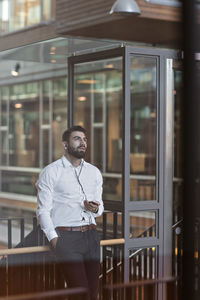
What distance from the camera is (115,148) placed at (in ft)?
39.0

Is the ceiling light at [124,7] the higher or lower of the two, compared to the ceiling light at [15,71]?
lower

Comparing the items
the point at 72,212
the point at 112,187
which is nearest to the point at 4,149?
the point at 112,187

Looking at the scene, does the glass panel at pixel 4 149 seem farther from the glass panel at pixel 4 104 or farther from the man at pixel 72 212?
the man at pixel 72 212

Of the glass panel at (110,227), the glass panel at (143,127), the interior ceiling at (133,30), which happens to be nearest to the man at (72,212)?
the glass panel at (110,227)

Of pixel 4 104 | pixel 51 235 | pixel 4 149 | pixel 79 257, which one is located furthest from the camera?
pixel 4 104

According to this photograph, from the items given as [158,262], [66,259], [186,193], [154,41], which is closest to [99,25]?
[154,41]

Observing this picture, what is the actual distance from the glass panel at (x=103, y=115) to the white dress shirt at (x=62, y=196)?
753 cm

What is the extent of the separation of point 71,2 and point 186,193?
13.2 ft

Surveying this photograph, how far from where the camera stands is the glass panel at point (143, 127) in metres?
11.4

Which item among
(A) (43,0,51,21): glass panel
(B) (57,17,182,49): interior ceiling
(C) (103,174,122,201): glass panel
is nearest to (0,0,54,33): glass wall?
(A) (43,0,51,21): glass panel

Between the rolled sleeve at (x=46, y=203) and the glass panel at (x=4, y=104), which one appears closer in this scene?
the rolled sleeve at (x=46, y=203)

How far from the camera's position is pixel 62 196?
12.7ft

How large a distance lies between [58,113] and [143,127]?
185cm

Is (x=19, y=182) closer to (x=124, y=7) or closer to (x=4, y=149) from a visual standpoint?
(x=4, y=149)
